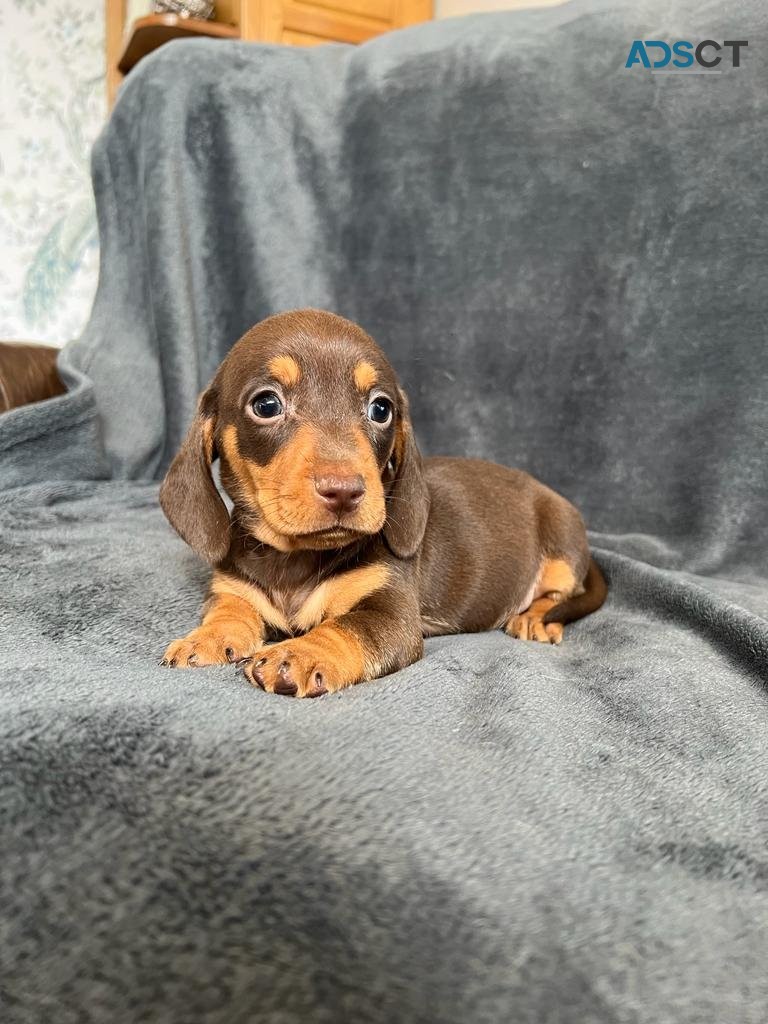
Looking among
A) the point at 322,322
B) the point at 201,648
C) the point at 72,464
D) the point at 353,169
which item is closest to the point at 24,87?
the point at 353,169

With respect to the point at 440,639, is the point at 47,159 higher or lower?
higher

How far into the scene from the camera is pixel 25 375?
11.0 feet

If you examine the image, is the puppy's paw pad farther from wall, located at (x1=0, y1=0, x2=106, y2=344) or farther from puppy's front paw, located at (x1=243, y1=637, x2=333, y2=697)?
wall, located at (x1=0, y1=0, x2=106, y2=344)

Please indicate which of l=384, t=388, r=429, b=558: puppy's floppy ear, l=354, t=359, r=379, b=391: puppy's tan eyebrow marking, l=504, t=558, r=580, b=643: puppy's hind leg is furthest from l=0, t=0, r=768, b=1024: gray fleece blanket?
l=354, t=359, r=379, b=391: puppy's tan eyebrow marking

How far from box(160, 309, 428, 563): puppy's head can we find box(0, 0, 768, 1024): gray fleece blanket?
0.31m

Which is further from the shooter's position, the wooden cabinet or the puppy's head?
the wooden cabinet

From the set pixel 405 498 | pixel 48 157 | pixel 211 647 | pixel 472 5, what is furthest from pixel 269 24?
pixel 211 647

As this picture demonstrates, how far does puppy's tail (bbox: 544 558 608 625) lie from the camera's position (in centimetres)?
240

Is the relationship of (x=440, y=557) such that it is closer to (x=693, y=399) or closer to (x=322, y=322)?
(x=322, y=322)

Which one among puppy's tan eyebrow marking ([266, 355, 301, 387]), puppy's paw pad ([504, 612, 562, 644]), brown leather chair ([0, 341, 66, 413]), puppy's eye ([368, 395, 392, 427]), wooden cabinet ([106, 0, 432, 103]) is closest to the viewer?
puppy's tan eyebrow marking ([266, 355, 301, 387])

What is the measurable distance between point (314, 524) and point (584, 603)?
Result: 3.71 ft

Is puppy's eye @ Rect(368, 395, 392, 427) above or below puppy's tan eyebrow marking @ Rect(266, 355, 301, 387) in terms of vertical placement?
below

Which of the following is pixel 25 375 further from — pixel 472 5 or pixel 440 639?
pixel 472 5

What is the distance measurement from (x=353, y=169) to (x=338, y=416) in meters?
1.98
